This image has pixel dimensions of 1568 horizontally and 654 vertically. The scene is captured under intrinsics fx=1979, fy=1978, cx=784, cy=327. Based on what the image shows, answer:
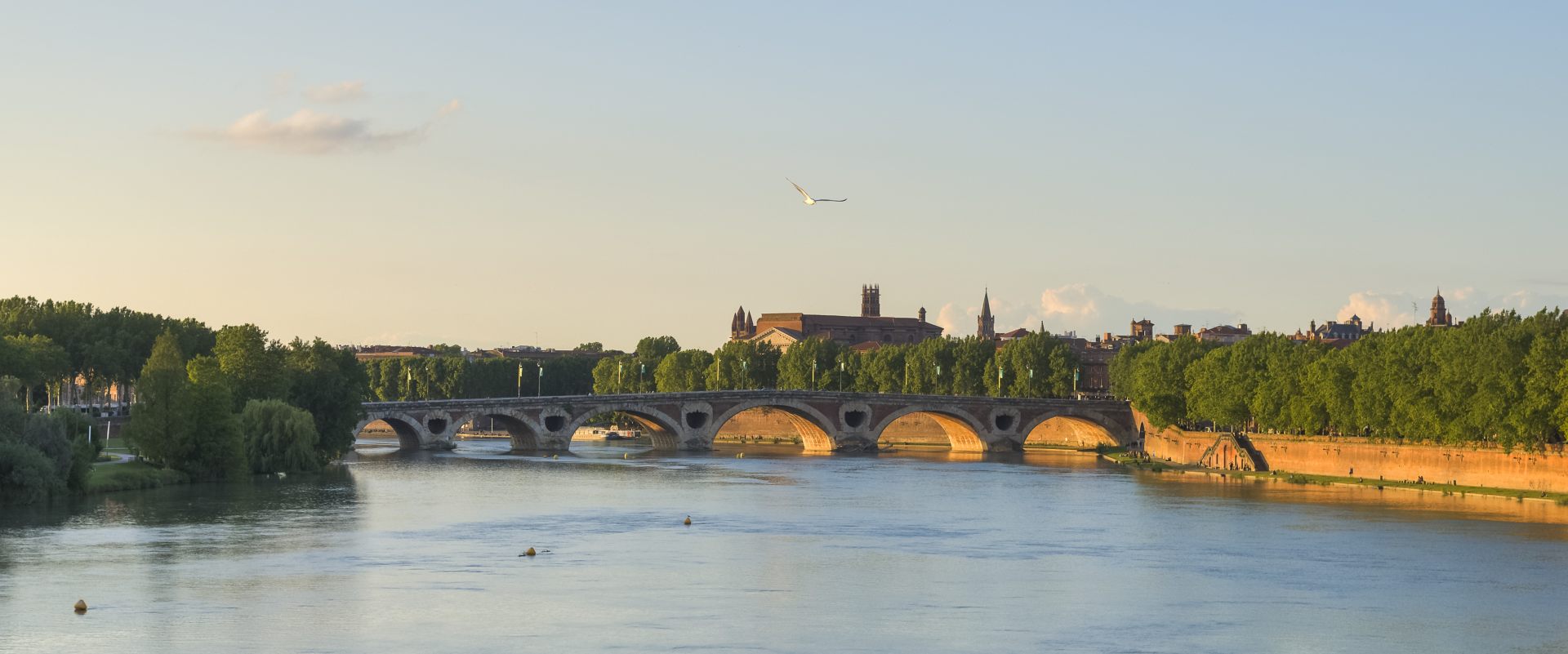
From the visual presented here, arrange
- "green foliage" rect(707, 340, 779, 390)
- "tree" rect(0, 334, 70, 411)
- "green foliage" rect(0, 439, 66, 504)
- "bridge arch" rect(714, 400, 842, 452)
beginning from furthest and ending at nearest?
1. "green foliage" rect(707, 340, 779, 390)
2. "bridge arch" rect(714, 400, 842, 452)
3. "tree" rect(0, 334, 70, 411)
4. "green foliage" rect(0, 439, 66, 504)

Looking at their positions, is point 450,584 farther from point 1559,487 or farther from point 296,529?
point 1559,487

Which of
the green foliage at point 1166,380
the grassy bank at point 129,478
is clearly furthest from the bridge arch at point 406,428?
the green foliage at point 1166,380

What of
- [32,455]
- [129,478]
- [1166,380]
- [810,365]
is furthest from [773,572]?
[810,365]

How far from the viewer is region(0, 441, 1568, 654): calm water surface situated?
3472cm

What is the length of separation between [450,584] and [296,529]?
1245 centimetres

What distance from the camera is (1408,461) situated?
249ft

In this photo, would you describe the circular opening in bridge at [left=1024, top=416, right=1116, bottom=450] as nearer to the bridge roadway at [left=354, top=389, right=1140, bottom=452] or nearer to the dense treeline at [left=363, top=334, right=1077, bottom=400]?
the bridge roadway at [left=354, top=389, right=1140, bottom=452]

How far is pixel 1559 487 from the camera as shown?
6538 cm

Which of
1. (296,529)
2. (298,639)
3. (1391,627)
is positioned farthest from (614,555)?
(1391,627)

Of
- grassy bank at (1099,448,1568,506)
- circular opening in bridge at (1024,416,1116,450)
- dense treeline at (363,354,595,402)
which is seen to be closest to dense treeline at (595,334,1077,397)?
circular opening in bridge at (1024,416,1116,450)

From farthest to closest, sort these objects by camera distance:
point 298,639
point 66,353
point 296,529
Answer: point 66,353 → point 296,529 → point 298,639

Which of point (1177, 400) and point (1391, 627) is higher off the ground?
point (1177, 400)

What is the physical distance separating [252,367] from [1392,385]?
45.7 m

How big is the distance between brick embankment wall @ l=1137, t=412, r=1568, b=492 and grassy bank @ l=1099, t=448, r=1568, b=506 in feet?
1.44
